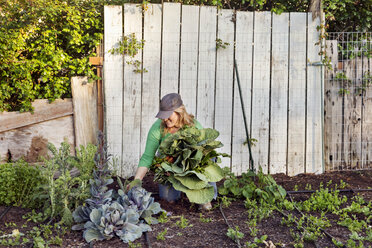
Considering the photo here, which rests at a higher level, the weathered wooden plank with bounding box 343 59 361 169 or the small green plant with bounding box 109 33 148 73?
the small green plant with bounding box 109 33 148 73

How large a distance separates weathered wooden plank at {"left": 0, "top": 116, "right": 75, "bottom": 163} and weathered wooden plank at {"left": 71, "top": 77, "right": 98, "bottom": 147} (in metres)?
0.11

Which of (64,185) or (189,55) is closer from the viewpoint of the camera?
(64,185)

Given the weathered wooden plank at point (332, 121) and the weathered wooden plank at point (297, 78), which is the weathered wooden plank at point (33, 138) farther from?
the weathered wooden plank at point (332, 121)

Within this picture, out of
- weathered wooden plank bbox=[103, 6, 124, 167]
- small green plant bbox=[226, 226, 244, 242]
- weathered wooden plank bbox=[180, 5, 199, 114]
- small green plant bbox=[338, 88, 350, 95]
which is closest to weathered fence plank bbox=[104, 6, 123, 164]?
weathered wooden plank bbox=[103, 6, 124, 167]

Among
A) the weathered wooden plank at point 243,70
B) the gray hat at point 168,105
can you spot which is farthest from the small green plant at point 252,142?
the gray hat at point 168,105

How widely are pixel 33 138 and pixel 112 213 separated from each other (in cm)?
227

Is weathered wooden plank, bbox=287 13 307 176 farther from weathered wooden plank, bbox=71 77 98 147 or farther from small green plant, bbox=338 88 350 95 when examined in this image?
weathered wooden plank, bbox=71 77 98 147

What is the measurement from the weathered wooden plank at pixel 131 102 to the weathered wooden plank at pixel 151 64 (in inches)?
2.3

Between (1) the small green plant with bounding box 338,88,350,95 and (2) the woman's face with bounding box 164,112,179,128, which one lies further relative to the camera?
(1) the small green plant with bounding box 338,88,350,95

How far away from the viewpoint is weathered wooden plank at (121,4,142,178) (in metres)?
4.73

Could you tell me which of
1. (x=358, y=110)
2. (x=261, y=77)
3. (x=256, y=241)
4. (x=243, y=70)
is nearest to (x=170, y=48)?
(x=243, y=70)

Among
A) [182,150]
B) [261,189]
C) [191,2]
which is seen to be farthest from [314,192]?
[191,2]

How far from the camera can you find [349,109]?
16.6 feet

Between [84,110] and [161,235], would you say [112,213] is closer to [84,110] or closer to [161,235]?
[161,235]
